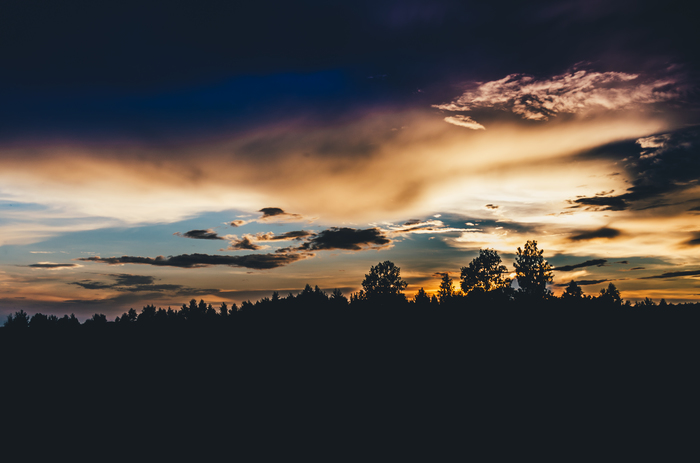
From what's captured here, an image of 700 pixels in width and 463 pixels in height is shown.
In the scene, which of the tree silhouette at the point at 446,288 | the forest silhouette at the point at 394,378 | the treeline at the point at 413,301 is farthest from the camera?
the tree silhouette at the point at 446,288

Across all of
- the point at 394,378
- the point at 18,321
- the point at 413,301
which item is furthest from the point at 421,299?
the point at 18,321

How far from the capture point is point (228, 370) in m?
73.5

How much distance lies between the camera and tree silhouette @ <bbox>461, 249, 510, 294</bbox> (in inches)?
3521

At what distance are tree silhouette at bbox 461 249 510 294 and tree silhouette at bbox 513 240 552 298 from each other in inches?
198

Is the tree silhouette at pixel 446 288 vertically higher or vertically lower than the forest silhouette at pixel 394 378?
higher

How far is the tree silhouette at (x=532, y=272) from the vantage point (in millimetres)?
82375

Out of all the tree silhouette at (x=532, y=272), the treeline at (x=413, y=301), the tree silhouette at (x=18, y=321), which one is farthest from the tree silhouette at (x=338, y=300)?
the tree silhouette at (x=18, y=321)

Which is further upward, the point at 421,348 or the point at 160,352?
the point at 421,348

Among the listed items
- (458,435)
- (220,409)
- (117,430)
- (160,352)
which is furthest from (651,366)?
(160,352)

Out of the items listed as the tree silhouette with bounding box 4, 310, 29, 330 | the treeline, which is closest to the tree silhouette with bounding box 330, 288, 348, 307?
the treeline

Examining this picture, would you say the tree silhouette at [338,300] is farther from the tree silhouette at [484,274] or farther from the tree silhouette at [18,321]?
the tree silhouette at [18,321]

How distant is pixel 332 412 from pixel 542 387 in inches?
1160

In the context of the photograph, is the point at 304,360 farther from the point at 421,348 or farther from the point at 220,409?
the point at 421,348

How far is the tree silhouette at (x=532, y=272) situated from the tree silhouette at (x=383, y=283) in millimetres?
32908
